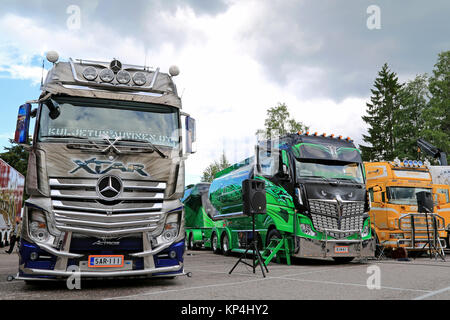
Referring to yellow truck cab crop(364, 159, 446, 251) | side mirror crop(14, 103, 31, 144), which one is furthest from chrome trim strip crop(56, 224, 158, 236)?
yellow truck cab crop(364, 159, 446, 251)

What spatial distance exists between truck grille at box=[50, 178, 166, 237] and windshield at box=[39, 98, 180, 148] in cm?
86

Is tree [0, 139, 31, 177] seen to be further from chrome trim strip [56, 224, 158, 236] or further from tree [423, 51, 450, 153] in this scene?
chrome trim strip [56, 224, 158, 236]

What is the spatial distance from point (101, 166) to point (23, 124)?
1610 millimetres

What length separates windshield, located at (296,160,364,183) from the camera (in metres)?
11.4

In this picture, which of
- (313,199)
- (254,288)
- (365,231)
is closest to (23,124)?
(254,288)

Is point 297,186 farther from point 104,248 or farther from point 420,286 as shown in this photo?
point 104,248

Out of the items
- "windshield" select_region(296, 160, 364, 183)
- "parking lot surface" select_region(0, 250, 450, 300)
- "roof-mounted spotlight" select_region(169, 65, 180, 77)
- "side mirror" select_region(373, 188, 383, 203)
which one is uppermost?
"roof-mounted spotlight" select_region(169, 65, 180, 77)

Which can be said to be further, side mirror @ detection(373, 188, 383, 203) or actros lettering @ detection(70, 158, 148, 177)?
side mirror @ detection(373, 188, 383, 203)

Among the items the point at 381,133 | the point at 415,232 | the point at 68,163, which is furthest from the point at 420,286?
the point at 381,133

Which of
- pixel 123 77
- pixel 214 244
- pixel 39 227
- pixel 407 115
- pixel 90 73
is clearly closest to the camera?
pixel 39 227

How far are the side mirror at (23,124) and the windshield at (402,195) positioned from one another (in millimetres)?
11637

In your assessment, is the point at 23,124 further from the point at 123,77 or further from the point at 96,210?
the point at 96,210

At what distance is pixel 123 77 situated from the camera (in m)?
7.61

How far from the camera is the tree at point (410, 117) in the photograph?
40.5 m
